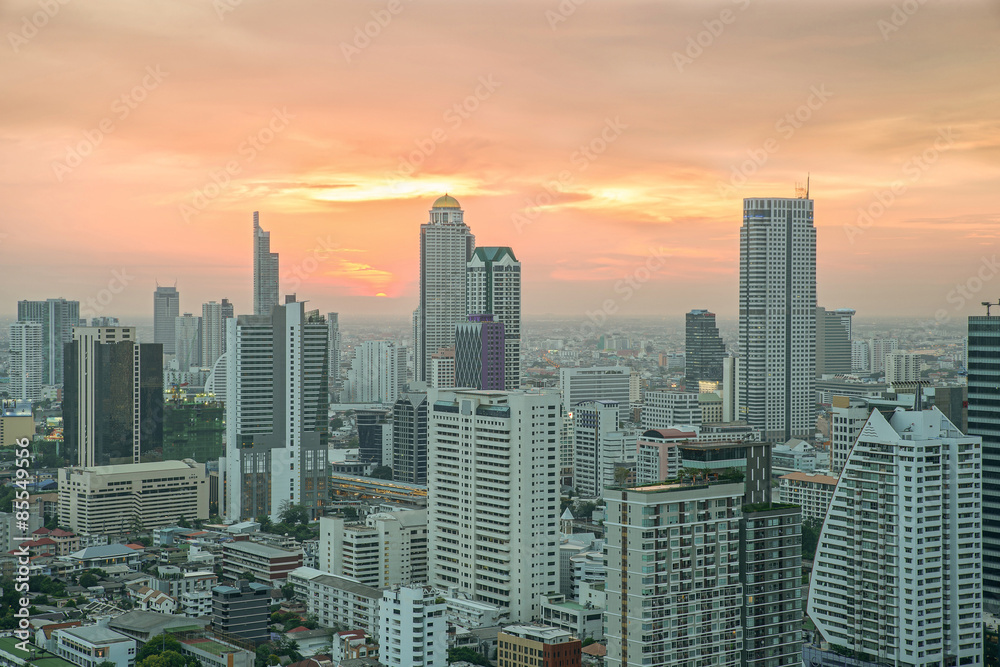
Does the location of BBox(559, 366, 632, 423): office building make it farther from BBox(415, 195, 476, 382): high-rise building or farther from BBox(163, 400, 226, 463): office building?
BBox(163, 400, 226, 463): office building

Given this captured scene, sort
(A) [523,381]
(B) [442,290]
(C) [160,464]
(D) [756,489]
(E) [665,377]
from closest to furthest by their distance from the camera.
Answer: (D) [756,489] → (C) [160,464] → (A) [523,381] → (E) [665,377] → (B) [442,290]

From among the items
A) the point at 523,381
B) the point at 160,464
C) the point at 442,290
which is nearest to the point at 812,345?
the point at 523,381

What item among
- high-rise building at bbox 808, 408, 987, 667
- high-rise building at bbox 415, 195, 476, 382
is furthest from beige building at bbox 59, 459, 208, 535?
high-rise building at bbox 415, 195, 476, 382

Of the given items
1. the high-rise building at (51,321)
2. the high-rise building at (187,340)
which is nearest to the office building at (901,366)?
the high-rise building at (51,321)

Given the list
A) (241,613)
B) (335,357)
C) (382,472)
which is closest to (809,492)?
(241,613)

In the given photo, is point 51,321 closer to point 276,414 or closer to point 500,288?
point 500,288

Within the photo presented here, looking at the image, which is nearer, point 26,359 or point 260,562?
point 260,562

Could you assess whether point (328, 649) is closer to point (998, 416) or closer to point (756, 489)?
point (756, 489)
